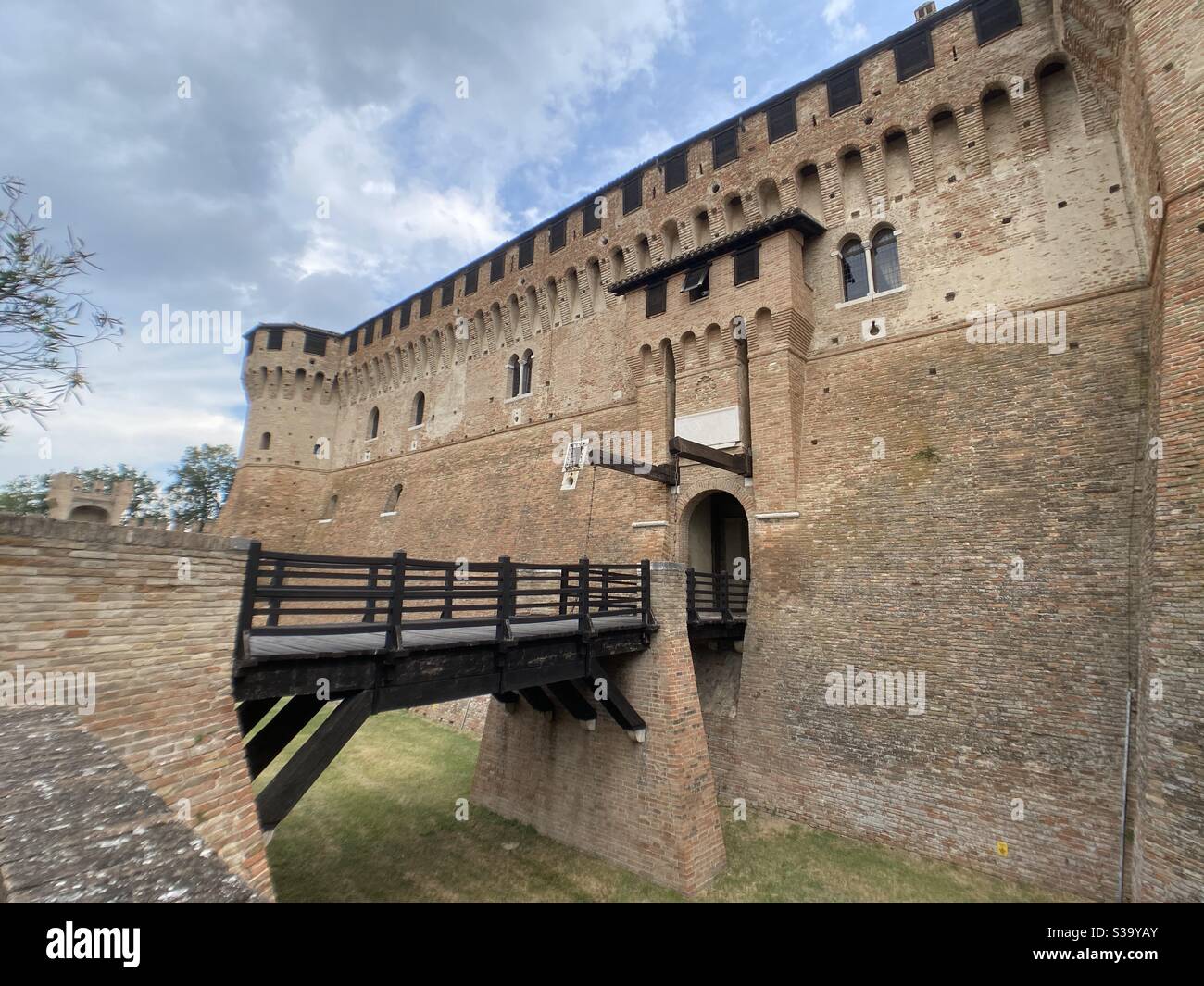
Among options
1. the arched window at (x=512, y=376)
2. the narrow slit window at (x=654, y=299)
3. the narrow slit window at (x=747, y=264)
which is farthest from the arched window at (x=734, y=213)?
the arched window at (x=512, y=376)

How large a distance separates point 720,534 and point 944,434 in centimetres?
665

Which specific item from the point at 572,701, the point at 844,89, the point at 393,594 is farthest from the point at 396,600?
the point at 844,89

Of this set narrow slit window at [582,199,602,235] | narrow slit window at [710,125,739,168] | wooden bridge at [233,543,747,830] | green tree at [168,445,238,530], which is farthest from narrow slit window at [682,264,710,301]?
green tree at [168,445,238,530]

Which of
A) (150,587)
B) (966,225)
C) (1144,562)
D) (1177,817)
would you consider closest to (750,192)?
(966,225)

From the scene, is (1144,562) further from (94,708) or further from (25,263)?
(25,263)

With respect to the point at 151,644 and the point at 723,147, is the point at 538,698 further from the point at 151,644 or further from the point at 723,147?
the point at 723,147

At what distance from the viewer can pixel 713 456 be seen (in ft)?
40.1

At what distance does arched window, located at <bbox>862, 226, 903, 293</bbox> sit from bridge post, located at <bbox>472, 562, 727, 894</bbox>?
9.15 m

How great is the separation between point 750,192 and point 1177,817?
1503 cm

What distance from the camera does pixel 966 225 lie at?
12.1 m

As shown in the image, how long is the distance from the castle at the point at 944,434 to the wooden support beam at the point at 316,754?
17.6ft

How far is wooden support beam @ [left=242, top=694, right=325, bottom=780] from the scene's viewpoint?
18.2 feet

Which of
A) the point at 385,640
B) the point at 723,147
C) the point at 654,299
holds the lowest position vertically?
the point at 385,640

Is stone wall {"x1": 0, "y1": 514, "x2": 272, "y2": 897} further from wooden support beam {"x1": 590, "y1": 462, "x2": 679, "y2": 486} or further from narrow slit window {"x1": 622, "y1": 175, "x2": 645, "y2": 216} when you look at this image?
narrow slit window {"x1": 622, "y1": 175, "x2": 645, "y2": 216}
